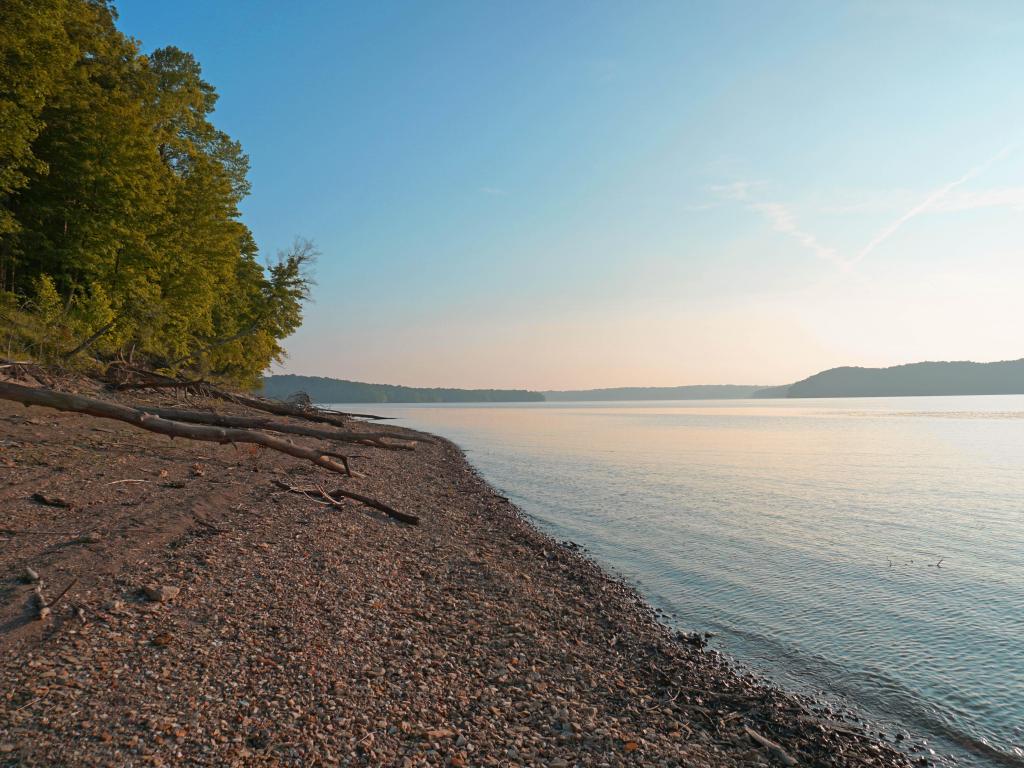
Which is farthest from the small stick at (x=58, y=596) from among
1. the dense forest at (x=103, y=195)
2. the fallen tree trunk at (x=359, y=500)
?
the dense forest at (x=103, y=195)

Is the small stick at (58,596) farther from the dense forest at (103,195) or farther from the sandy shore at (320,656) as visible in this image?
the dense forest at (103,195)

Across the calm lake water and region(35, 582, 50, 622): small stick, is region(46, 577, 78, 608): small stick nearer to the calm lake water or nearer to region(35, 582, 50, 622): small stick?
region(35, 582, 50, 622): small stick

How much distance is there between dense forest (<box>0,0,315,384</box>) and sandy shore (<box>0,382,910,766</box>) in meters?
9.73

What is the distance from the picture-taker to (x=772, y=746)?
625cm

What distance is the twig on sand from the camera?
605 centimetres

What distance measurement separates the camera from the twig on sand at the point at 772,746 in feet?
19.8

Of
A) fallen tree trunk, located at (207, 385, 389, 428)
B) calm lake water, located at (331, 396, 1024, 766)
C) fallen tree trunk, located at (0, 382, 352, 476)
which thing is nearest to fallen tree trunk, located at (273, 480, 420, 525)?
fallen tree trunk, located at (207, 385, 389, 428)

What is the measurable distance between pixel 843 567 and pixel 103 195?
99.2 feet

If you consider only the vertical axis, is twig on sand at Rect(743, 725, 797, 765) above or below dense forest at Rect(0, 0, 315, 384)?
below

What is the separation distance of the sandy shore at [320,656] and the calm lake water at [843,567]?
1.29 m

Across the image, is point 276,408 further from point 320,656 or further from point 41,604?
point 320,656

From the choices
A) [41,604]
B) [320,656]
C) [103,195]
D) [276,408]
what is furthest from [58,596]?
[103,195]

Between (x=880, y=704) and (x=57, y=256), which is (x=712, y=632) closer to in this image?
(x=880, y=704)

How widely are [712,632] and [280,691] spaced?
743 cm
